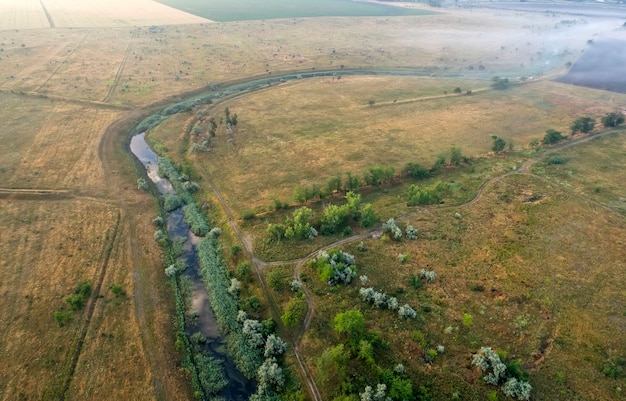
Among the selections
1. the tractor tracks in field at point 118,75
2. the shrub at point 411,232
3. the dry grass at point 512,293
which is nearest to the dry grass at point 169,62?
the tractor tracks in field at point 118,75

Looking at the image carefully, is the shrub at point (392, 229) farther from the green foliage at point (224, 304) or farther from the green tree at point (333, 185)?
the green foliage at point (224, 304)

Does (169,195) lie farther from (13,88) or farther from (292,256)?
(13,88)

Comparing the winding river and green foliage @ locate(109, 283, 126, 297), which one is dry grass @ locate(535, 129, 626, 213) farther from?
green foliage @ locate(109, 283, 126, 297)

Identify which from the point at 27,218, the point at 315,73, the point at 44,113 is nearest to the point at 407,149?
the point at 315,73

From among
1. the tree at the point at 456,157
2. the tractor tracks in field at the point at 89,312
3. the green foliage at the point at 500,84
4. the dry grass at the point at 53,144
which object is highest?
the green foliage at the point at 500,84

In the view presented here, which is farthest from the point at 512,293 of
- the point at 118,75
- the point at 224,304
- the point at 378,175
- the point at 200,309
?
the point at 118,75

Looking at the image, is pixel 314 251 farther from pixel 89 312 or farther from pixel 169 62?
pixel 169 62

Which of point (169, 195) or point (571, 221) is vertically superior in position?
point (571, 221)
